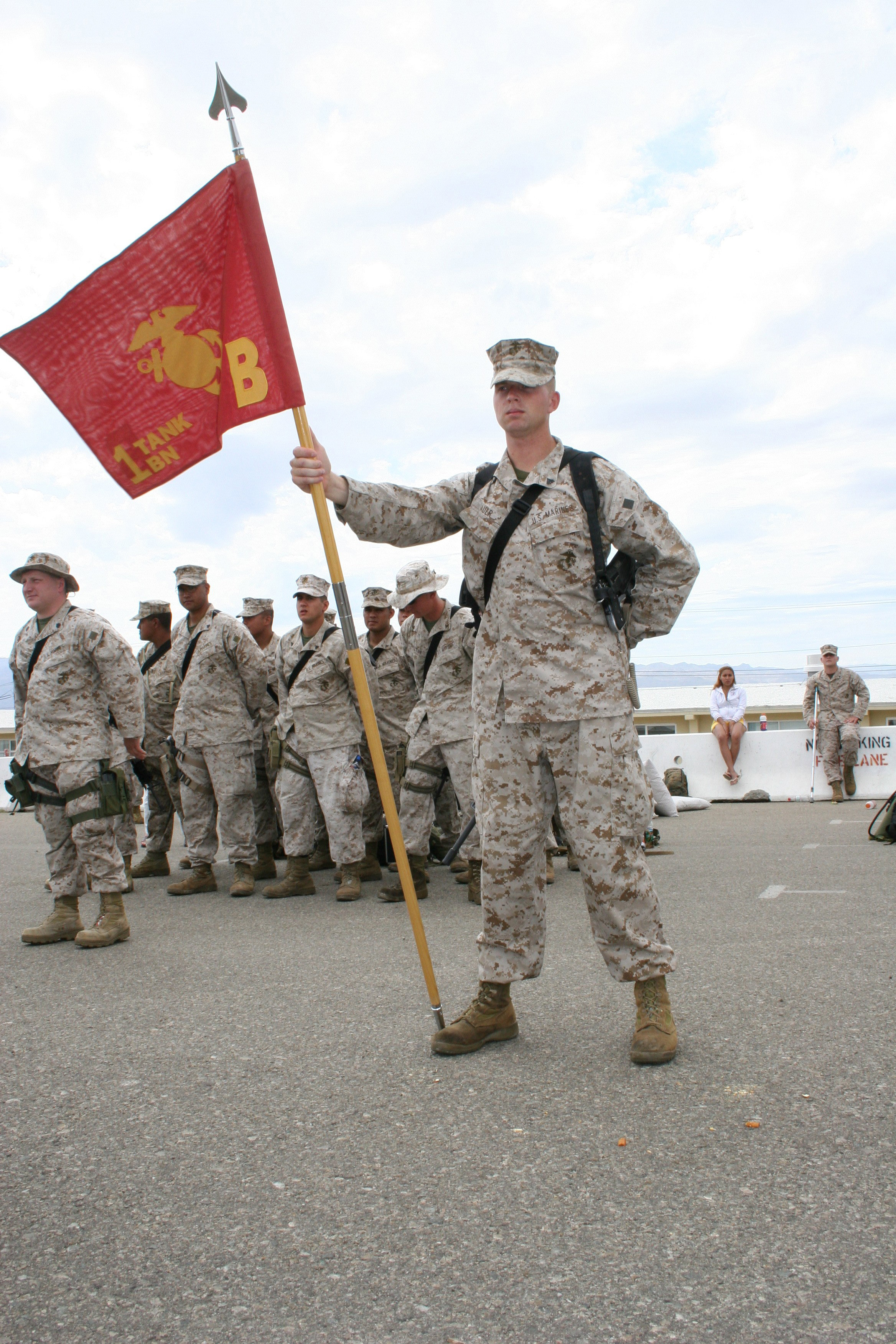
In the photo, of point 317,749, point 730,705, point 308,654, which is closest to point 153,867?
point 317,749

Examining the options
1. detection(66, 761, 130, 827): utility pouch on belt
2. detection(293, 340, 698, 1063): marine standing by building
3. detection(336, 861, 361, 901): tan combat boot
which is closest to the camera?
detection(293, 340, 698, 1063): marine standing by building

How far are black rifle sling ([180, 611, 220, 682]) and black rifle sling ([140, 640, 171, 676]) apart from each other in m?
1.48

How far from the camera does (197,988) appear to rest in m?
4.54

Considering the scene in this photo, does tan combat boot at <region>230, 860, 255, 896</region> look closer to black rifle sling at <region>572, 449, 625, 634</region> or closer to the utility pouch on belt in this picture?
the utility pouch on belt

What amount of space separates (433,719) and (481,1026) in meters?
3.64

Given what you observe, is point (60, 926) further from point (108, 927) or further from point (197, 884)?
point (197, 884)

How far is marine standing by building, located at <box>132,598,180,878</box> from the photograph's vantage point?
28.9ft

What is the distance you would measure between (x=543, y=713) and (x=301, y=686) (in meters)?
4.40

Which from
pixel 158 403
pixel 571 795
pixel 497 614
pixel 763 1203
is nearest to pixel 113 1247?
pixel 763 1203

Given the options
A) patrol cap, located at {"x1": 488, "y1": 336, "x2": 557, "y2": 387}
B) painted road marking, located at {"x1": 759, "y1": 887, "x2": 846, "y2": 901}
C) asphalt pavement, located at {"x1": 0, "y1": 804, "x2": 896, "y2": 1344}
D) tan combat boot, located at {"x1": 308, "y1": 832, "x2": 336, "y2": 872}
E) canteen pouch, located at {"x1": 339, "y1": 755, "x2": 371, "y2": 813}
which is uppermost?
patrol cap, located at {"x1": 488, "y1": 336, "x2": 557, "y2": 387}

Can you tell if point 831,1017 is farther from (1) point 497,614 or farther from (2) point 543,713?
(1) point 497,614

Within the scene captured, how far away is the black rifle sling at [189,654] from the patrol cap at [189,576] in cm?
29

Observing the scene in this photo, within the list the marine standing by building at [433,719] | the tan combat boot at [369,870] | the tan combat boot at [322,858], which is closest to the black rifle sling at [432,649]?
the marine standing by building at [433,719]

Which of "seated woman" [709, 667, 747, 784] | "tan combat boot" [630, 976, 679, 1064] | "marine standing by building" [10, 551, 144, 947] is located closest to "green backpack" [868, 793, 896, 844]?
"seated woman" [709, 667, 747, 784]
